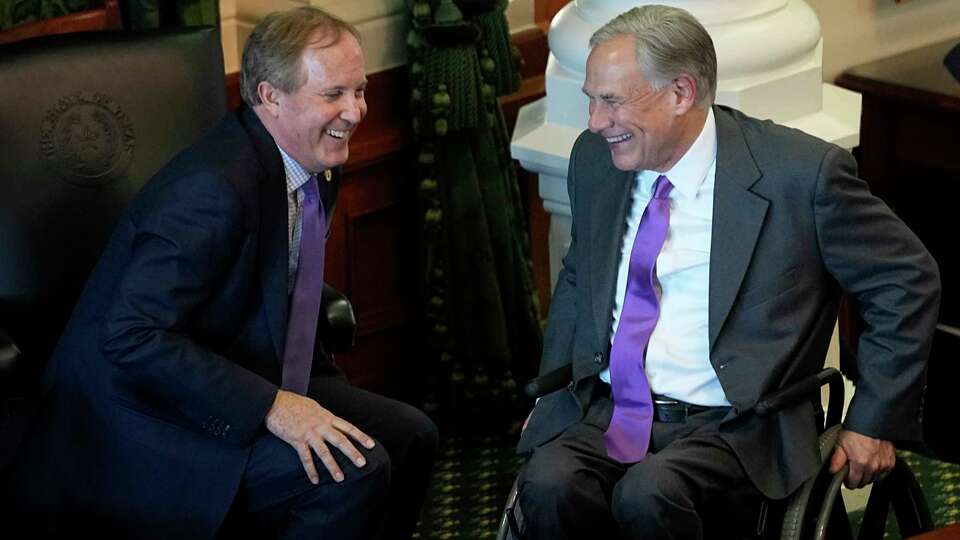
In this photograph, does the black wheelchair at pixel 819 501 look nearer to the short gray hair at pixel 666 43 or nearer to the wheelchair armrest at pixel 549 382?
the wheelchair armrest at pixel 549 382

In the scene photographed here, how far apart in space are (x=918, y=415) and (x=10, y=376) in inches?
56.0

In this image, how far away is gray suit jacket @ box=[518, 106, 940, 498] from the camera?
2.60m

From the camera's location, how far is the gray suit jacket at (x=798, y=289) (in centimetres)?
260

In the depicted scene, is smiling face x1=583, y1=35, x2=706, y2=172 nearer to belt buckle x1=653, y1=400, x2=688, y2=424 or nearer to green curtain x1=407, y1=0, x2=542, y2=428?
belt buckle x1=653, y1=400, x2=688, y2=424

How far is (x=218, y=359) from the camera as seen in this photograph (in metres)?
2.56

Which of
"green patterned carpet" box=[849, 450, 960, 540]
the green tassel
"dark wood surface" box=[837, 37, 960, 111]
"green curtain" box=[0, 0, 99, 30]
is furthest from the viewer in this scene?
"dark wood surface" box=[837, 37, 960, 111]

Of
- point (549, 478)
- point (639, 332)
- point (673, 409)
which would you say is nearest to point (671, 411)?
point (673, 409)

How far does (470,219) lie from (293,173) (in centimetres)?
116

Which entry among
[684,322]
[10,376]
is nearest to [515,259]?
[684,322]

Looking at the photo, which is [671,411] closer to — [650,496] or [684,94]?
[650,496]

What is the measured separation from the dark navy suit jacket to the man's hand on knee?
0.03 meters

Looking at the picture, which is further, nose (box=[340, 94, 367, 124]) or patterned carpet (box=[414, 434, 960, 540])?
patterned carpet (box=[414, 434, 960, 540])

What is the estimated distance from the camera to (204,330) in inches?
103

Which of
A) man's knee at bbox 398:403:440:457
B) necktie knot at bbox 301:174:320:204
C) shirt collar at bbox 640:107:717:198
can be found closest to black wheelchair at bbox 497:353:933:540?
man's knee at bbox 398:403:440:457
